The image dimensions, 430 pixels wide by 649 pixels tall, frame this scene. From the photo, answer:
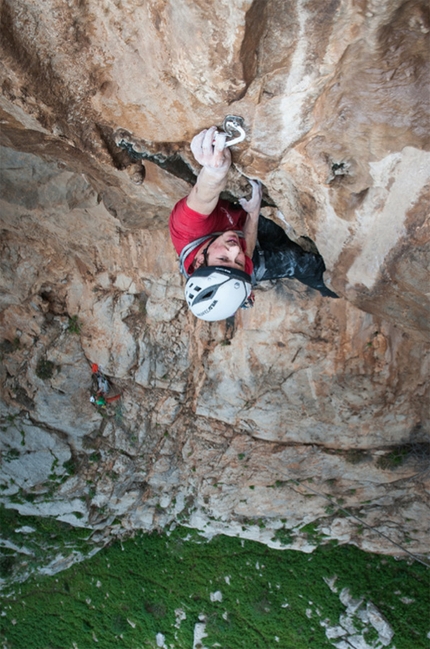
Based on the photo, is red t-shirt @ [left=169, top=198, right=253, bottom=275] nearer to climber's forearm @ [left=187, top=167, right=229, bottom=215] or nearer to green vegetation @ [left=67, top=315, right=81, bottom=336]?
climber's forearm @ [left=187, top=167, right=229, bottom=215]

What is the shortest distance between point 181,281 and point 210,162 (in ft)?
8.29

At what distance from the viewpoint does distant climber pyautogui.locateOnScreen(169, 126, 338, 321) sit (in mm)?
2744

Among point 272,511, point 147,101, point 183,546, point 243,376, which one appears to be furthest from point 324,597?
point 147,101

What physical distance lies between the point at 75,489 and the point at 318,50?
6.83 m

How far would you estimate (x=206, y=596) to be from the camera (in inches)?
300

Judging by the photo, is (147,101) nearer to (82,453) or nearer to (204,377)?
(204,377)

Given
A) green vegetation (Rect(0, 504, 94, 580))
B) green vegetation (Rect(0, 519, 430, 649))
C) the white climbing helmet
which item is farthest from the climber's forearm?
green vegetation (Rect(0, 519, 430, 649))

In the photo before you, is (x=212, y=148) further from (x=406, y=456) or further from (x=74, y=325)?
(x=406, y=456)

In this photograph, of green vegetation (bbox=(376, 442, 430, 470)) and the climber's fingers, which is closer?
the climber's fingers

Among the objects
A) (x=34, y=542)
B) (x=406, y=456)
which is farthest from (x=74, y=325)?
(x=406, y=456)

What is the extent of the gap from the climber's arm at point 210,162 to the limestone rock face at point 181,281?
10 cm

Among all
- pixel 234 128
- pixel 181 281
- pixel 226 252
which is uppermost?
pixel 234 128

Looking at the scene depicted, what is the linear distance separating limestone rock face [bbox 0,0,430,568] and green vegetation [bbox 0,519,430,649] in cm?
57

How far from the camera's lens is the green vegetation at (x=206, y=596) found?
677cm
